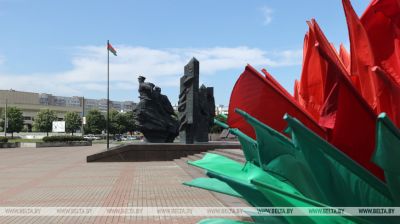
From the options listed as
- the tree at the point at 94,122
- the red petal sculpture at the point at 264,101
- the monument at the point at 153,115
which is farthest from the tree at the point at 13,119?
the red petal sculpture at the point at 264,101

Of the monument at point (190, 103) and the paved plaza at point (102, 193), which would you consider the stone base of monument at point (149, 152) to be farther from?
the paved plaza at point (102, 193)

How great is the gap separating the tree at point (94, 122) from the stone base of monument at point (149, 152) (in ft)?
189

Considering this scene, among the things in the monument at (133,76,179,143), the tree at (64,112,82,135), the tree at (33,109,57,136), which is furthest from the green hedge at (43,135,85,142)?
the tree at (64,112,82,135)

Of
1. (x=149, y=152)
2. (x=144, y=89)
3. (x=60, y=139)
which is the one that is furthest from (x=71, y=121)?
(x=149, y=152)

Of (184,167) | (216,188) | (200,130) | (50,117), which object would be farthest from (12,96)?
(216,188)

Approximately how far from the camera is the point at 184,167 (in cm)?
1512

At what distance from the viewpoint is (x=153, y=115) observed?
2341cm

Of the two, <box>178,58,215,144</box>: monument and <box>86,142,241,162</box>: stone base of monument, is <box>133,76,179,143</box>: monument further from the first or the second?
<box>86,142,241,162</box>: stone base of monument

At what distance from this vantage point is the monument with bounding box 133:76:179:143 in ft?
76.5

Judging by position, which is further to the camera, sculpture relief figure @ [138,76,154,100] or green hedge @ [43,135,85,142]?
green hedge @ [43,135,85,142]

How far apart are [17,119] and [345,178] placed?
70084 mm

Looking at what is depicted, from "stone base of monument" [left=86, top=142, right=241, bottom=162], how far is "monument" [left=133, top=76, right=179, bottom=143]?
424 centimetres

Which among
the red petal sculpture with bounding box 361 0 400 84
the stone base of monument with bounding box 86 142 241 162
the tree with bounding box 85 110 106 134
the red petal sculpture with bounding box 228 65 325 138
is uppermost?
the tree with bounding box 85 110 106 134

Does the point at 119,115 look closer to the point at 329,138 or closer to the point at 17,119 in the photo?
the point at 17,119
